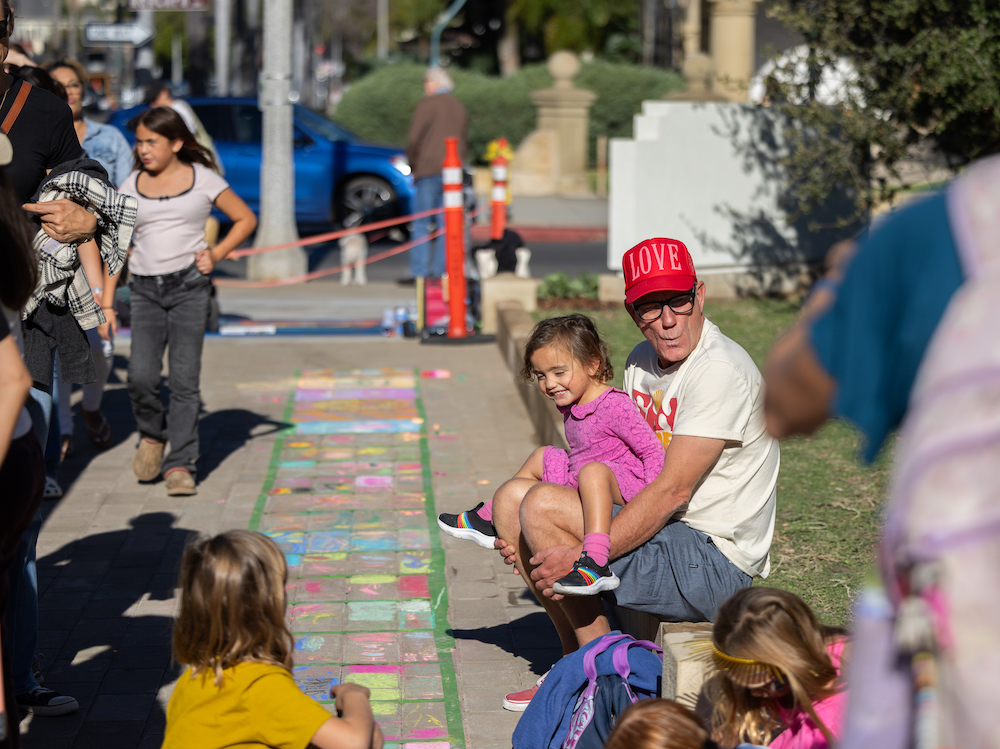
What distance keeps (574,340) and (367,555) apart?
1775 millimetres

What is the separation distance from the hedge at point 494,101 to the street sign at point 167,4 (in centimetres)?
1410

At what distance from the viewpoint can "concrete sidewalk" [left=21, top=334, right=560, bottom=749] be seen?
12.4 feet

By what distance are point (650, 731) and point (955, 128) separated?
7977mm

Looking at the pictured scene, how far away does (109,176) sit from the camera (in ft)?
19.8

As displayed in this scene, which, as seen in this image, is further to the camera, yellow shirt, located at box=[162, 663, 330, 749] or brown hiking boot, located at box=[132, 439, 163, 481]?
brown hiking boot, located at box=[132, 439, 163, 481]

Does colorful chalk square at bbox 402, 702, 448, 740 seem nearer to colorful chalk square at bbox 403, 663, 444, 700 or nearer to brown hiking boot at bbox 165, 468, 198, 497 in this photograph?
colorful chalk square at bbox 403, 663, 444, 700

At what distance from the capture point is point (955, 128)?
930 centimetres

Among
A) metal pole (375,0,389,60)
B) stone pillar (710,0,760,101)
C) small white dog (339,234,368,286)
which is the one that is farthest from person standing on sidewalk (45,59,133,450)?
metal pole (375,0,389,60)

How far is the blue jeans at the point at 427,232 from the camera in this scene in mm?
11414

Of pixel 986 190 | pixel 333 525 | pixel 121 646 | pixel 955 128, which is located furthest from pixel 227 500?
pixel 955 128

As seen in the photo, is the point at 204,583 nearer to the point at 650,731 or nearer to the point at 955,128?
the point at 650,731

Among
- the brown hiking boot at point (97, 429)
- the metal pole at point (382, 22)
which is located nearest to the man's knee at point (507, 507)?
the brown hiking boot at point (97, 429)

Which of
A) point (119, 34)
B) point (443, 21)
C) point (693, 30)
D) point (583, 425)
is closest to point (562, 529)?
point (583, 425)

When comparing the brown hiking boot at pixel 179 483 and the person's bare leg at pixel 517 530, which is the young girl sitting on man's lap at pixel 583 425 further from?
the brown hiking boot at pixel 179 483
